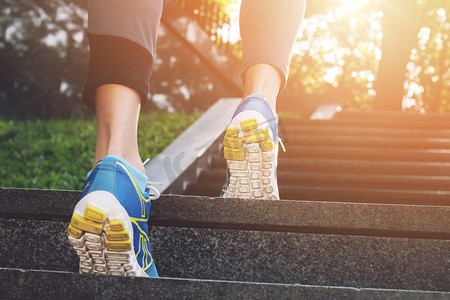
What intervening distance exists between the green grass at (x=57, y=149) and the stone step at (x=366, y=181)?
171 cm

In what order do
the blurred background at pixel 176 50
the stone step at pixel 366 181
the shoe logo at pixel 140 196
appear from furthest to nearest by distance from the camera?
the blurred background at pixel 176 50
the stone step at pixel 366 181
the shoe logo at pixel 140 196

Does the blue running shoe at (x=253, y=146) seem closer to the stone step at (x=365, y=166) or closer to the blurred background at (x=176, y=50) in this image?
the stone step at (x=365, y=166)

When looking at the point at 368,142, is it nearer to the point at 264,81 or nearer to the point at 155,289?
the point at 264,81

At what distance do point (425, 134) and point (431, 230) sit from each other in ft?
12.0

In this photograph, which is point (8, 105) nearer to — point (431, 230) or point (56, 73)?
point (56, 73)

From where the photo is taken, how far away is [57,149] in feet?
18.2

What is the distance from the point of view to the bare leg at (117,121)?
136cm

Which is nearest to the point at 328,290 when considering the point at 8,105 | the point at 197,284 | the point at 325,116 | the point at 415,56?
the point at 197,284

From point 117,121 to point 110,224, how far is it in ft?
1.08

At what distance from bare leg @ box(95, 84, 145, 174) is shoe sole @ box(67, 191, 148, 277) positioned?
196 millimetres

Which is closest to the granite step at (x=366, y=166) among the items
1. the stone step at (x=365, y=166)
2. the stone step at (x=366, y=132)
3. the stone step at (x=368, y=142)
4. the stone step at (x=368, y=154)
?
the stone step at (x=365, y=166)

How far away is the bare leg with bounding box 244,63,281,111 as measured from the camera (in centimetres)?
160

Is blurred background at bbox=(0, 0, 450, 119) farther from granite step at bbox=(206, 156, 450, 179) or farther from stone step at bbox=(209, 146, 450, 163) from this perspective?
granite step at bbox=(206, 156, 450, 179)

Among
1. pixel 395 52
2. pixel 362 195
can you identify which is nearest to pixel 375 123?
pixel 362 195
